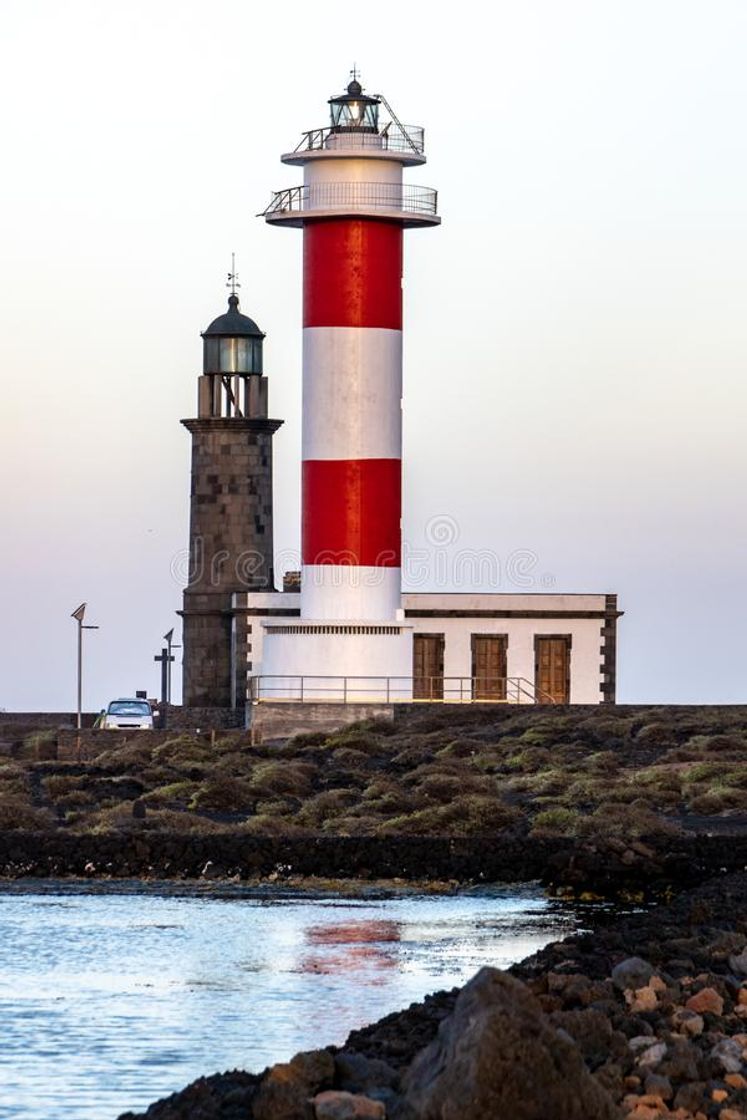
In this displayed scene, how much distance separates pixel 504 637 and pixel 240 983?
2398 cm

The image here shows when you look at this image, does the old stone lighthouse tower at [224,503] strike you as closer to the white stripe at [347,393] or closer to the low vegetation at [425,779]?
the low vegetation at [425,779]

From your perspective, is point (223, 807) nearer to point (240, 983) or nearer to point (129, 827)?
point (129, 827)

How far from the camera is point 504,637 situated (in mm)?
41312

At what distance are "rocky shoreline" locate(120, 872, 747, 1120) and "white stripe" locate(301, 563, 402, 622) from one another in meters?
21.4

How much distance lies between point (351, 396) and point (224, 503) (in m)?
7.93

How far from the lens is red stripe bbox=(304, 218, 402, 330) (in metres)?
36.8

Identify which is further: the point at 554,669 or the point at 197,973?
the point at 554,669

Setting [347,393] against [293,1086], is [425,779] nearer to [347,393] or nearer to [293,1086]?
[347,393]

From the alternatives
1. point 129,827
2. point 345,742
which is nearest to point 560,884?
point 129,827

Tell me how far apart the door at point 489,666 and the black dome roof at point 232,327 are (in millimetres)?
7627

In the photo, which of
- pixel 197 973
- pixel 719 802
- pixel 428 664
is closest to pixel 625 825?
pixel 719 802

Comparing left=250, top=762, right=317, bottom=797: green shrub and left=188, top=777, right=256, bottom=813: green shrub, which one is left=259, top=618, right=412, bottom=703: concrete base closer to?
left=250, top=762, right=317, bottom=797: green shrub

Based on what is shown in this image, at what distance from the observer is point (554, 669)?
41594 mm

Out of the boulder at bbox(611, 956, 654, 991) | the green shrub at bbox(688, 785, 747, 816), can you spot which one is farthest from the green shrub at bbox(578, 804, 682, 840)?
the boulder at bbox(611, 956, 654, 991)
